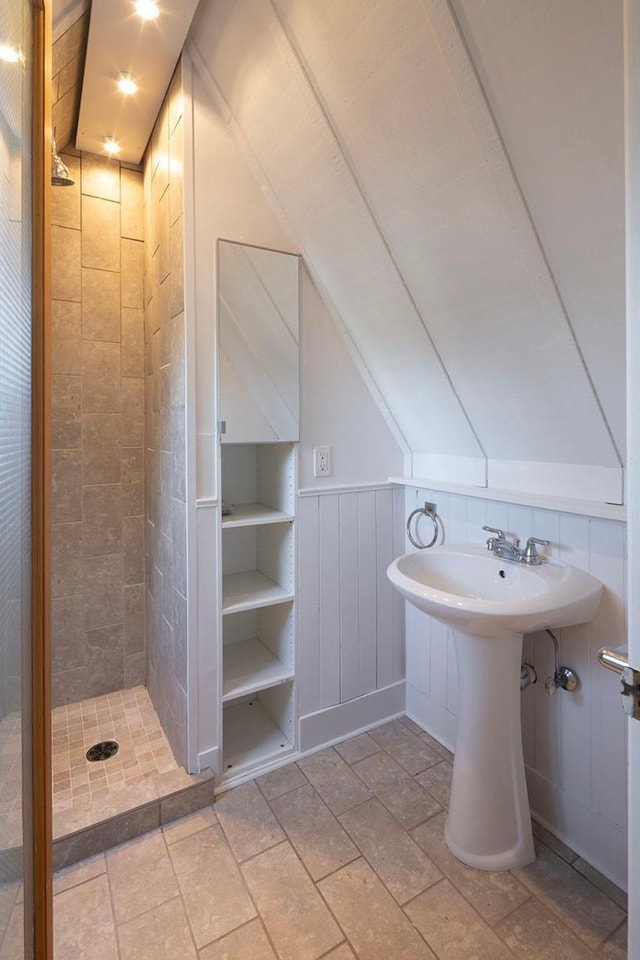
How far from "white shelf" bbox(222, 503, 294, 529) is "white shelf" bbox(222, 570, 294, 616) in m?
0.30

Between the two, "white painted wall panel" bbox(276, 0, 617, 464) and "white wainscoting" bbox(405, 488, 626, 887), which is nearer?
"white painted wall panel" bbox(276, 0, 617, 464)

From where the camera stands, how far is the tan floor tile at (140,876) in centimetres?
133

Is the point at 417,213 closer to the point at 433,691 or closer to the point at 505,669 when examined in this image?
the point at 505,669

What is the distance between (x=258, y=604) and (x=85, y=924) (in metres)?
→ 1.01

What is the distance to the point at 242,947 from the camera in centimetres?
121

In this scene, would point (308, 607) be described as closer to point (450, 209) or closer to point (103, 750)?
point (103, 750)

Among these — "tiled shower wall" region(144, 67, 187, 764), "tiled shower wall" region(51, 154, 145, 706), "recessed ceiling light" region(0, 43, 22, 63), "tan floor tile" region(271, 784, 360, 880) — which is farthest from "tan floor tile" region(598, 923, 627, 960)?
"recessed ceiling light" region(0, 43, 22, 63)

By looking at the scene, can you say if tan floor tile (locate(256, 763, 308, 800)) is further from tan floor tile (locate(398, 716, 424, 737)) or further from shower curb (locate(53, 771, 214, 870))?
tan floor tile (locate(398, 716, 424, 737))

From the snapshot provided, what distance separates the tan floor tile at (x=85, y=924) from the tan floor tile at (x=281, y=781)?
0.57 metres

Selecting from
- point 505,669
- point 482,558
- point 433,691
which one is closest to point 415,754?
point 433,691

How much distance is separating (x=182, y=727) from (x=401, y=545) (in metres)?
1.20

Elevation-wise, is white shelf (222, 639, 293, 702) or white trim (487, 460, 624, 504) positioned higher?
white trim (487, 460, 624, 504)

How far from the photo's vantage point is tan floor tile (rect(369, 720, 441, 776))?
189cm

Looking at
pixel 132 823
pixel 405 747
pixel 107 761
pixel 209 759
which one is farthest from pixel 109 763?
pixel 405 747
